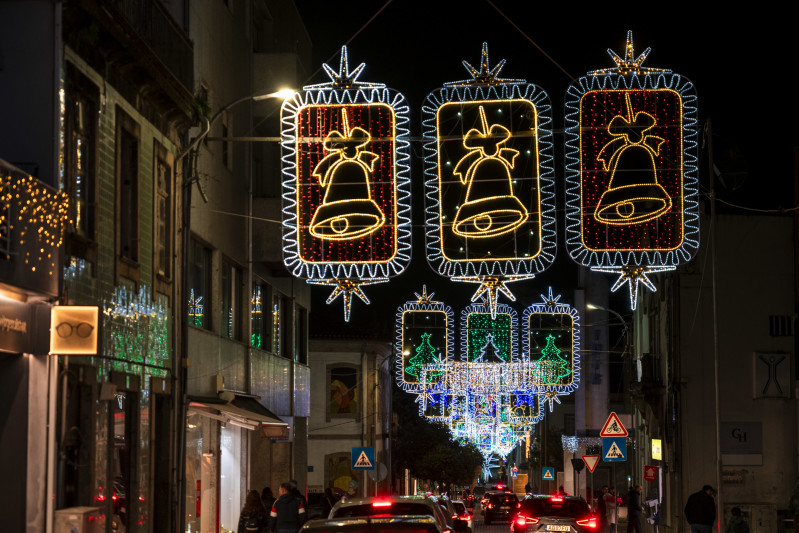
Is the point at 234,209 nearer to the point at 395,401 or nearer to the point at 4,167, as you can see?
the point at 4,167

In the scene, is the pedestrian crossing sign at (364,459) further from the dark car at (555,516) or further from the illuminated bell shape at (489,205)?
the illuminated bell shape at (489,205)

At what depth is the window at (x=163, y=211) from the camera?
1966cm

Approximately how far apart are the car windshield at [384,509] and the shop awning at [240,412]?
7534mm

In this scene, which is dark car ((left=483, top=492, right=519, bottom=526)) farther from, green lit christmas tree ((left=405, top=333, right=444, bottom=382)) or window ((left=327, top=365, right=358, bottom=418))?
green lit christmas tree ((left=405, top=333, right=444, bottom=382))

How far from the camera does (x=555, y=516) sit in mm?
24781

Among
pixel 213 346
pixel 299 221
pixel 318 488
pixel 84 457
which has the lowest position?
pixel 318 488

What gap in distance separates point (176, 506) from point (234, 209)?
823 centimetres

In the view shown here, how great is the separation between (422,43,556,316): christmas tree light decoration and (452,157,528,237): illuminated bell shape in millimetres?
16

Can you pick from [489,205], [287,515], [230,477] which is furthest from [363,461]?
[489,205]

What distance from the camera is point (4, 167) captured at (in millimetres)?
12555

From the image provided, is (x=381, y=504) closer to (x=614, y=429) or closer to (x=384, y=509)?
(x=384, y=509)

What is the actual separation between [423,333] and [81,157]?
27158 millimetres

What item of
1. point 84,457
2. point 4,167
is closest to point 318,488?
point 84,457

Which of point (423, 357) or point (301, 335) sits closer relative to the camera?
point (301, 335)
